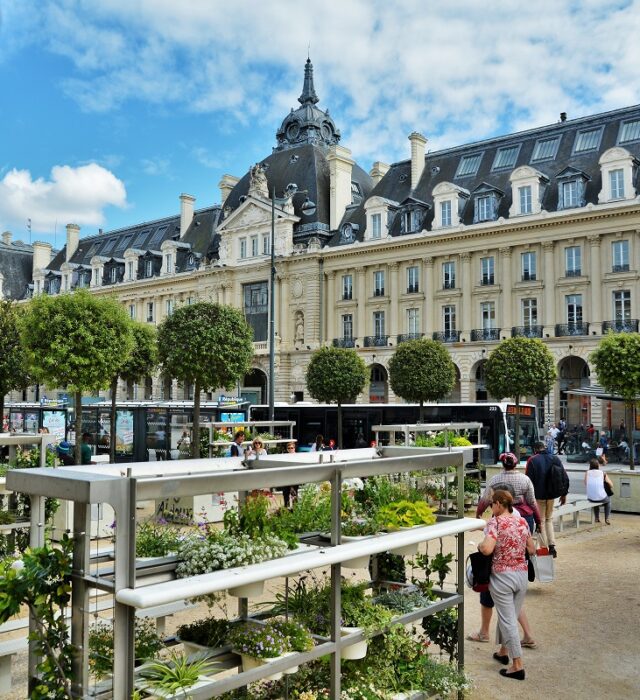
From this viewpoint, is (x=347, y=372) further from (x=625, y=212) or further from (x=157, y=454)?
(x=625, y=212)

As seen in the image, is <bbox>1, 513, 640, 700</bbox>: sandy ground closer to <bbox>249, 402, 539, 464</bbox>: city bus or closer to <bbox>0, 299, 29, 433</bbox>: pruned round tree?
<bbox>249, 402, 539, 464</bbox>: city bus

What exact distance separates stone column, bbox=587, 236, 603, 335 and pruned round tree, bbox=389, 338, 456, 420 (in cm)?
1045

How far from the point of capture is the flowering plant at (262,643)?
504 cm

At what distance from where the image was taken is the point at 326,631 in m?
5.64

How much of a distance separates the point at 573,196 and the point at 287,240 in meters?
20.1

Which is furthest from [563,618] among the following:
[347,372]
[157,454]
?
[347,372]

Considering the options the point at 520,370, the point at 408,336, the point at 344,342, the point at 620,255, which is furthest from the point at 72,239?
the point at 520,370

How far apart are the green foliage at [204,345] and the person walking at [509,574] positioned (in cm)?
2121

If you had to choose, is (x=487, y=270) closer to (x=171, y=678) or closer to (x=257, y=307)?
(x=257, y=307)

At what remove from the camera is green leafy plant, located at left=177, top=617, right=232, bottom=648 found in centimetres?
545

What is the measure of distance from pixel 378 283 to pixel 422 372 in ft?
55.6

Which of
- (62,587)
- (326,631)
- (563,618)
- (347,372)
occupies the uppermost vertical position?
(347,372)

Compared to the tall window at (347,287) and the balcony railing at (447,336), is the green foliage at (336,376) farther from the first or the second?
the tall window at (347,287)

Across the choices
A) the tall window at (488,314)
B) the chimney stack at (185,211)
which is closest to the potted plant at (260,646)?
the tall window at (488,314)
